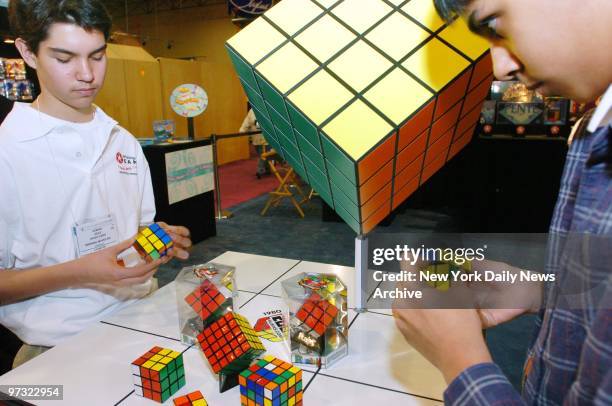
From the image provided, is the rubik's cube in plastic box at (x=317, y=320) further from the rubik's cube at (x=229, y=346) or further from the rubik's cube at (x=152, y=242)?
the rubik's cube at (x=152, y=242)

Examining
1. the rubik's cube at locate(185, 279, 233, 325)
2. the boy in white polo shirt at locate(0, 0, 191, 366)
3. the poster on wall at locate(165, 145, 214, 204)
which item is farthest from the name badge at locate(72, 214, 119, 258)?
the poster on wall at locate(165, 145, 214, 204)

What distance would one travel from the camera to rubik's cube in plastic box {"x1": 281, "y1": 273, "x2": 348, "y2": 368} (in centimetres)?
102

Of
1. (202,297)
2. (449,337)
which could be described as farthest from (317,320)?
(449,337)

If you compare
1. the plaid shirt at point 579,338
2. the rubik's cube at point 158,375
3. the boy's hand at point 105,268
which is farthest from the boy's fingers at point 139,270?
the plaid shirt at point 579,338

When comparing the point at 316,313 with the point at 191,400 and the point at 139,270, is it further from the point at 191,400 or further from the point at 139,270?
the point at 139,270

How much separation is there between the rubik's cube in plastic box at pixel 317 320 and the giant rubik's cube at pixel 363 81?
0.22 m

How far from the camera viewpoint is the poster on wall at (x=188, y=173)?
13.0ft

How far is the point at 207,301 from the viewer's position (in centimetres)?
112

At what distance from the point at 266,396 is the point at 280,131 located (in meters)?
0.71

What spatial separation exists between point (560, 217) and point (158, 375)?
0.81m

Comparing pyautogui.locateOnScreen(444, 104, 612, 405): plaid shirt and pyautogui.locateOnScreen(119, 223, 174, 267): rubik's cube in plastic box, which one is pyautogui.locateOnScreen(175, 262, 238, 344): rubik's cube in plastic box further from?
pyautogui.locateOnScreen(444, 104, 612, 405): plaid shirt

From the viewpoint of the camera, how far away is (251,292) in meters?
1.49

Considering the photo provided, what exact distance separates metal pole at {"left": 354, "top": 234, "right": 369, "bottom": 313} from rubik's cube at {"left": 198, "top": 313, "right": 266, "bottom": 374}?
1.33 ft

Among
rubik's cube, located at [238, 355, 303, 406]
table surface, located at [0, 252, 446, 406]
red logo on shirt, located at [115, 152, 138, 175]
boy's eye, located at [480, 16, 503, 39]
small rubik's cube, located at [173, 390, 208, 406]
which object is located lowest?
table surface, located at [0, 252, 446, 406]
